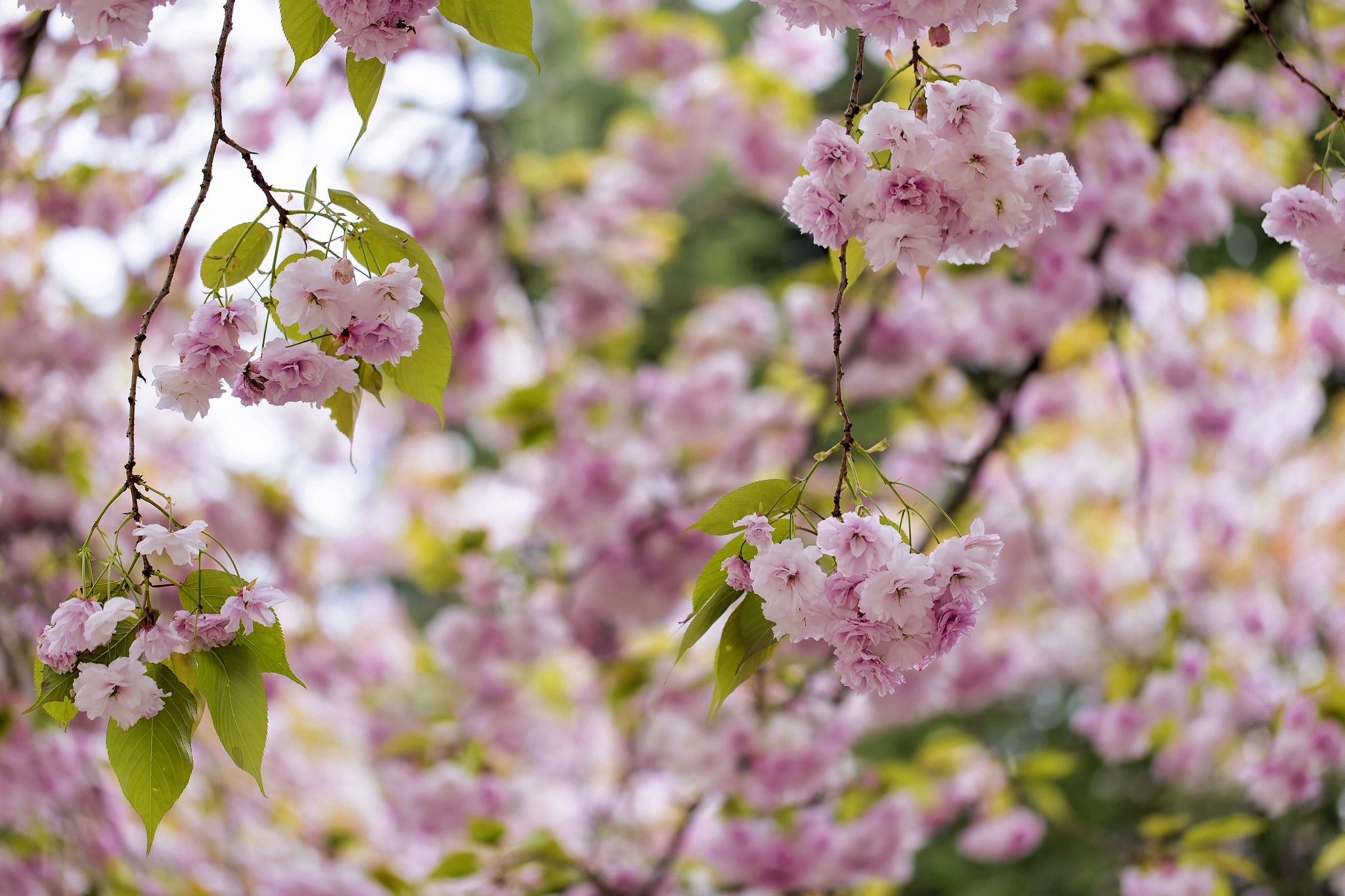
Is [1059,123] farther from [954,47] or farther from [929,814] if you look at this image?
[929,814]

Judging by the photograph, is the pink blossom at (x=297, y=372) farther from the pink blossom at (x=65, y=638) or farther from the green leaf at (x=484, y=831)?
the green leaf at (x=484, y=831)

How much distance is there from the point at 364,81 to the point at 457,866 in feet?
4.24

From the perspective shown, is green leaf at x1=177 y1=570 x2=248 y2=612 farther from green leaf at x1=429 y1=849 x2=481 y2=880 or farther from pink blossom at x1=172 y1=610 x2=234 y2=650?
green leaf at x1=429 y1=849 x2=481 y2=880

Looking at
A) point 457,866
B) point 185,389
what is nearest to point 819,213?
point 185,389

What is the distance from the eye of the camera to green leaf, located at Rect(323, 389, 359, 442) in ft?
2.43

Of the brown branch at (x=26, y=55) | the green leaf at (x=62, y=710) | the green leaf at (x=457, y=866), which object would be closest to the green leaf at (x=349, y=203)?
the green leaf at (x=62, y=710)

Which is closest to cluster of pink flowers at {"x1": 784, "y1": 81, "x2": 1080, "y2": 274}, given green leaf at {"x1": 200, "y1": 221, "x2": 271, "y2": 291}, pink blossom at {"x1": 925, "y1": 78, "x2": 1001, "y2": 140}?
pink blossom at {"x1": 925, "y1": 78, "x2": 1001, "y2": 140}

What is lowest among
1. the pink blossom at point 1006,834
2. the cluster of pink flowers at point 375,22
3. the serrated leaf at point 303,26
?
the cluster of pink flowers at point 375,22

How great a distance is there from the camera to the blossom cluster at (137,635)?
608 millimetres

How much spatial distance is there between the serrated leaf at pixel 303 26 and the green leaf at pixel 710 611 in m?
0.44

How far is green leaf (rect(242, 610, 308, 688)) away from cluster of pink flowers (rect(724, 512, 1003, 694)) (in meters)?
0.29

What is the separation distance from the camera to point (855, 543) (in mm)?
622

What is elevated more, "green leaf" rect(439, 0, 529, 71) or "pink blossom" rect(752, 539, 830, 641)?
"green leaf" rect(439, 0, 529, 71)

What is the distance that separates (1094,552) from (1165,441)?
59cm
